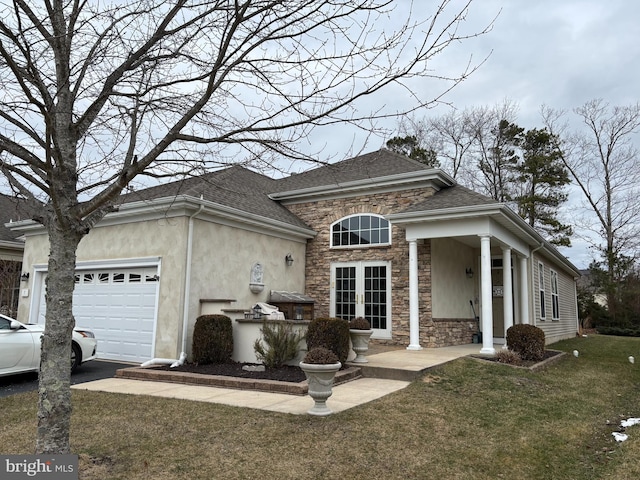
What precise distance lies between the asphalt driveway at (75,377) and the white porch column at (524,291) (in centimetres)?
1042

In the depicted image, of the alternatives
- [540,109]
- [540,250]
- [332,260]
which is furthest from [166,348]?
[540,109]

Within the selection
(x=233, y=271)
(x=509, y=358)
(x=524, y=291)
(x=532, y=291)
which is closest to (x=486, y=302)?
(x=509, y=358)

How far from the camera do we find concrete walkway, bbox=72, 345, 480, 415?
6.22 meters

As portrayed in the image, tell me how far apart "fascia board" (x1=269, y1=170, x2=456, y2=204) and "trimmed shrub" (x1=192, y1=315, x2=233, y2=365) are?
475 centimetres

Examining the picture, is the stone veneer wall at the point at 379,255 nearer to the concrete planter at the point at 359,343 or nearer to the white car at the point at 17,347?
the concrete planter at the point at 359,343

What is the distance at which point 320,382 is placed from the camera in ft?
18.6

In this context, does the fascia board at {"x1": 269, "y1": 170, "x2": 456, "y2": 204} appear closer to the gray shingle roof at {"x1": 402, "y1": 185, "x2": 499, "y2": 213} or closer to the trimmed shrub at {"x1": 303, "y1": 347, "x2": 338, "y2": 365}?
the gray shingle roof at {"x1": 402, "y1": 185, "x2": 499, "y2": 213}

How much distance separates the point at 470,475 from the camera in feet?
13.1

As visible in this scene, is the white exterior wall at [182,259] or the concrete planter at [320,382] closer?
the concrete planter at [320,382]

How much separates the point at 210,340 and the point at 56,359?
5.83m

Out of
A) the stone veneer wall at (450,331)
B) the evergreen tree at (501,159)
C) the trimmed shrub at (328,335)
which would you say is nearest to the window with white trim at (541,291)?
the stone veneer wall at (450,331)

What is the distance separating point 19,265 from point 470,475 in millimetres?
17032

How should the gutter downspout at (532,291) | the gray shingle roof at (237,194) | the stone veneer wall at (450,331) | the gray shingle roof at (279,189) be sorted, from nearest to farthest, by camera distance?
the gray shingle roof at (237,194)
the gray shingle roof at (279,189)
the stone veneer wall at (450,331)
the gutter downspout at (532,291)

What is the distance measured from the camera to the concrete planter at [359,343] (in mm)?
8797
